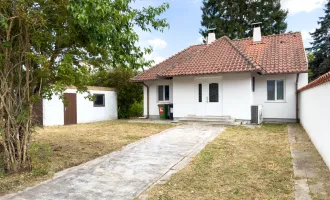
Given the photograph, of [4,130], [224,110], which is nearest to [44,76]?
[4,130]

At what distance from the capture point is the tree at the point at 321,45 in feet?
82.0

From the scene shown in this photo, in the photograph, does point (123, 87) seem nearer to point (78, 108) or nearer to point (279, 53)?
point (78, 108)

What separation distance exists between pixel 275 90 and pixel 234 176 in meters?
10.9

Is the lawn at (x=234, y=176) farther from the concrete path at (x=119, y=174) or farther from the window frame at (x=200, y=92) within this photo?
the window frame at (x=200, y=92)

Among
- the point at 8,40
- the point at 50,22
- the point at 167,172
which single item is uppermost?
the point at 50,22

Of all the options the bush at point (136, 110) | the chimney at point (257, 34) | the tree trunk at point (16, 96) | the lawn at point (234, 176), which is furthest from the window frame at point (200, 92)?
the tree trunk at point (16, 96)

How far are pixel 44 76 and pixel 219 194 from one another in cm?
403

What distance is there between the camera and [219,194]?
385cm

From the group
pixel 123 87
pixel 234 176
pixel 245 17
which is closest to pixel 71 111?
pixel 123 87

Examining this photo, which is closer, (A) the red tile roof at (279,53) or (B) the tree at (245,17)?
(A) the red tile roof at (279,53)

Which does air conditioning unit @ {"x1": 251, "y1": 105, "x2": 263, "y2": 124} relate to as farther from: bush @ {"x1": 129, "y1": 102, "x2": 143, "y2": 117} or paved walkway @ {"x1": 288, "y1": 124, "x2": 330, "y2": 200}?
bush @ {"x1": 129, "y1": 102, "x2": 143, "y2": 117}

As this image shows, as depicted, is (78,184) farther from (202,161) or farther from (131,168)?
(202,161)

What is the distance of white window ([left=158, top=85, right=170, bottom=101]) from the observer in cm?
1686

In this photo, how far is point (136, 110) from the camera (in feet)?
64.5
